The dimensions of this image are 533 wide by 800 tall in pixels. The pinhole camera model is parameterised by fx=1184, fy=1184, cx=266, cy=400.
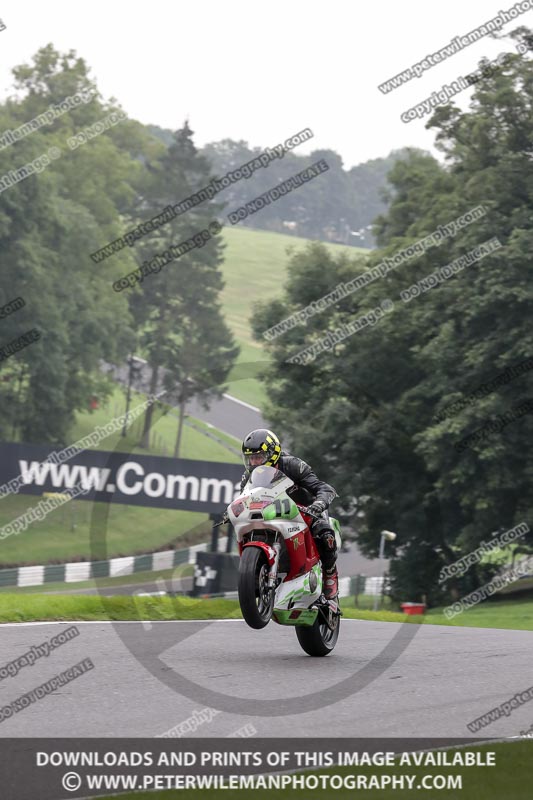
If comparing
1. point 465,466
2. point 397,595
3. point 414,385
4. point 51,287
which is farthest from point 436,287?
point 51,287

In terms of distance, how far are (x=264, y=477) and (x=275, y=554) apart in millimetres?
700

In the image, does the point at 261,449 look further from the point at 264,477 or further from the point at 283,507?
the point at 283,507

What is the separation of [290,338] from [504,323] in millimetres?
8252

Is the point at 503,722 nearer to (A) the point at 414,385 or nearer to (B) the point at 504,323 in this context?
(B) the point at 504,323

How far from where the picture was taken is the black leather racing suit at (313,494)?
403 inches

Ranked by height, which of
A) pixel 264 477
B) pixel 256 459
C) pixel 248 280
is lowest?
pixel 264 477

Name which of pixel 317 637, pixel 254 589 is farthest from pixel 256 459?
pixel 317 637

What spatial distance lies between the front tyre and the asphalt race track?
0.48 meters

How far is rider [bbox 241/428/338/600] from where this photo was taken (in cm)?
986

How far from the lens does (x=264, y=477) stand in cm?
986

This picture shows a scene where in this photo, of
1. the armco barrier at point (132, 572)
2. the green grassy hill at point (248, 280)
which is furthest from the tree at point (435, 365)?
the green grassy hill at point (248, 280)

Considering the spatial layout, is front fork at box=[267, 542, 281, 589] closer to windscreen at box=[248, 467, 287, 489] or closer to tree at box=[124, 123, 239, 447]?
windscreen at box=[248, 467, 287, 489]

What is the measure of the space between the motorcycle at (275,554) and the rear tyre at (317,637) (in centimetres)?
6

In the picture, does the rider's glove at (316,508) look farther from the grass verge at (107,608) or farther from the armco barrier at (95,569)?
the armco barrier at (95,569)
